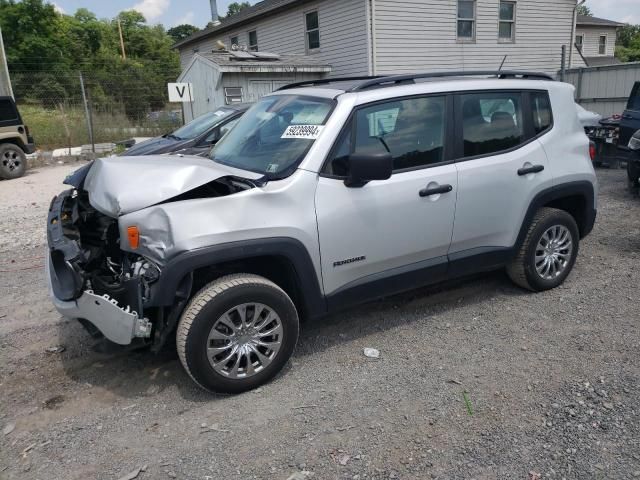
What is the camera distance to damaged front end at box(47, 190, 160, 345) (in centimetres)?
312

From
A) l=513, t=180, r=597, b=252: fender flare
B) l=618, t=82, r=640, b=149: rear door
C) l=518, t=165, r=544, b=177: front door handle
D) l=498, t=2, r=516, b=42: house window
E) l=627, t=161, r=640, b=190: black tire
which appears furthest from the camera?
l=498, t=2, r=516, b=42: house window

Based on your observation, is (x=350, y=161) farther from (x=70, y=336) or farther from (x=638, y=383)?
(x=70, y=336)

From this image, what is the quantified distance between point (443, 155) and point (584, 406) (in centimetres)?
193

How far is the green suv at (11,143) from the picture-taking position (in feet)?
41.2

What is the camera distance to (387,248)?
3785 mm

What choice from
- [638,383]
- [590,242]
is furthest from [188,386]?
[590,242]

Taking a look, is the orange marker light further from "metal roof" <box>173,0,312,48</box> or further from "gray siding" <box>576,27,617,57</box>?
"gray siding" <box>576,27,617,57</box>

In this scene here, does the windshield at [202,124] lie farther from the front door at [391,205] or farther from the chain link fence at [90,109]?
the chain link fence at [90,109]

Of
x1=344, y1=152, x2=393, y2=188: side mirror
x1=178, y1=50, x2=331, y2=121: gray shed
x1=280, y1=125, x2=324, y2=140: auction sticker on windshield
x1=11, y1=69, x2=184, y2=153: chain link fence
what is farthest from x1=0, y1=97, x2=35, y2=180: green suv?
x1=344, y1=152, x2=393, y2=188: side mirror

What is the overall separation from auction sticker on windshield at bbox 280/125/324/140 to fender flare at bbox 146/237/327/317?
75 cm

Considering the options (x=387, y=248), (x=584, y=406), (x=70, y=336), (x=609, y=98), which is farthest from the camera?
(x=609, y=98)

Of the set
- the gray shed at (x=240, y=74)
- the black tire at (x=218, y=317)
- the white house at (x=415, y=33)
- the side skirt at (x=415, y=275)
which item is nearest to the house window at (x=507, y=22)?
the white house at (x=415, y=33)

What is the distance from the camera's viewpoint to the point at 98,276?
134 inches

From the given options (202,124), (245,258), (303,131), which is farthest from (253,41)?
(245,258)
